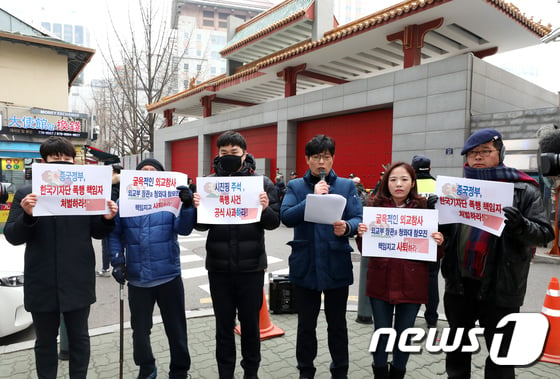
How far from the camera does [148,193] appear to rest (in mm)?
2953

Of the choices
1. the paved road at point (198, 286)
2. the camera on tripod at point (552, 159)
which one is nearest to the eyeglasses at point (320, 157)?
the camera on tripod at point (552, 159)

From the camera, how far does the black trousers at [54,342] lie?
2.71 metres

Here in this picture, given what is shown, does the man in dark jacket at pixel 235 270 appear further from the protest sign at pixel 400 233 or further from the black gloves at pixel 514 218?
the black gloves at pixel 514 218

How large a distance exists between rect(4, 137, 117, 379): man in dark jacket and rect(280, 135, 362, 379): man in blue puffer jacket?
A: 1617mm

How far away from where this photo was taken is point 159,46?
63.2 feet

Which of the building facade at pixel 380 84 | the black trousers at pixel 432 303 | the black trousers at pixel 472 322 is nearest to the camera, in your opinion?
the black trousers at pixel 472 322

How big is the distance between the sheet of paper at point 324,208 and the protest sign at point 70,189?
163cm

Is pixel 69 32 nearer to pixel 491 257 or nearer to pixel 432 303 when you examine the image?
pixel 432 303

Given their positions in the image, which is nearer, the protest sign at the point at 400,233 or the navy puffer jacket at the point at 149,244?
the protest sign at the point at 400,233

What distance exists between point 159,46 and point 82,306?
19.4m

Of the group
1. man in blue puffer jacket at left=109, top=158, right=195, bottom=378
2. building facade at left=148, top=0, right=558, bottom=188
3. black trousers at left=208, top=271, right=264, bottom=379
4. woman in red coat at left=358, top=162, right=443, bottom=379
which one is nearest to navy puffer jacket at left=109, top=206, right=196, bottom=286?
man in blue puffer jacket at left=109, top=158, right=195, bottom=378

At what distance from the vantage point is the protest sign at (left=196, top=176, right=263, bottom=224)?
116 inches

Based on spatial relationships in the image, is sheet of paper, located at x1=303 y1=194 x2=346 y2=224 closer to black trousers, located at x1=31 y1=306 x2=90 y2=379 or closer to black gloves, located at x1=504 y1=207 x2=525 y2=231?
black gloves, located at x1=504 y1=207 x2=525 y2=231

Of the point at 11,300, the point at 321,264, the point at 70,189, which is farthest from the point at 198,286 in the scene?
the point at 70,189
